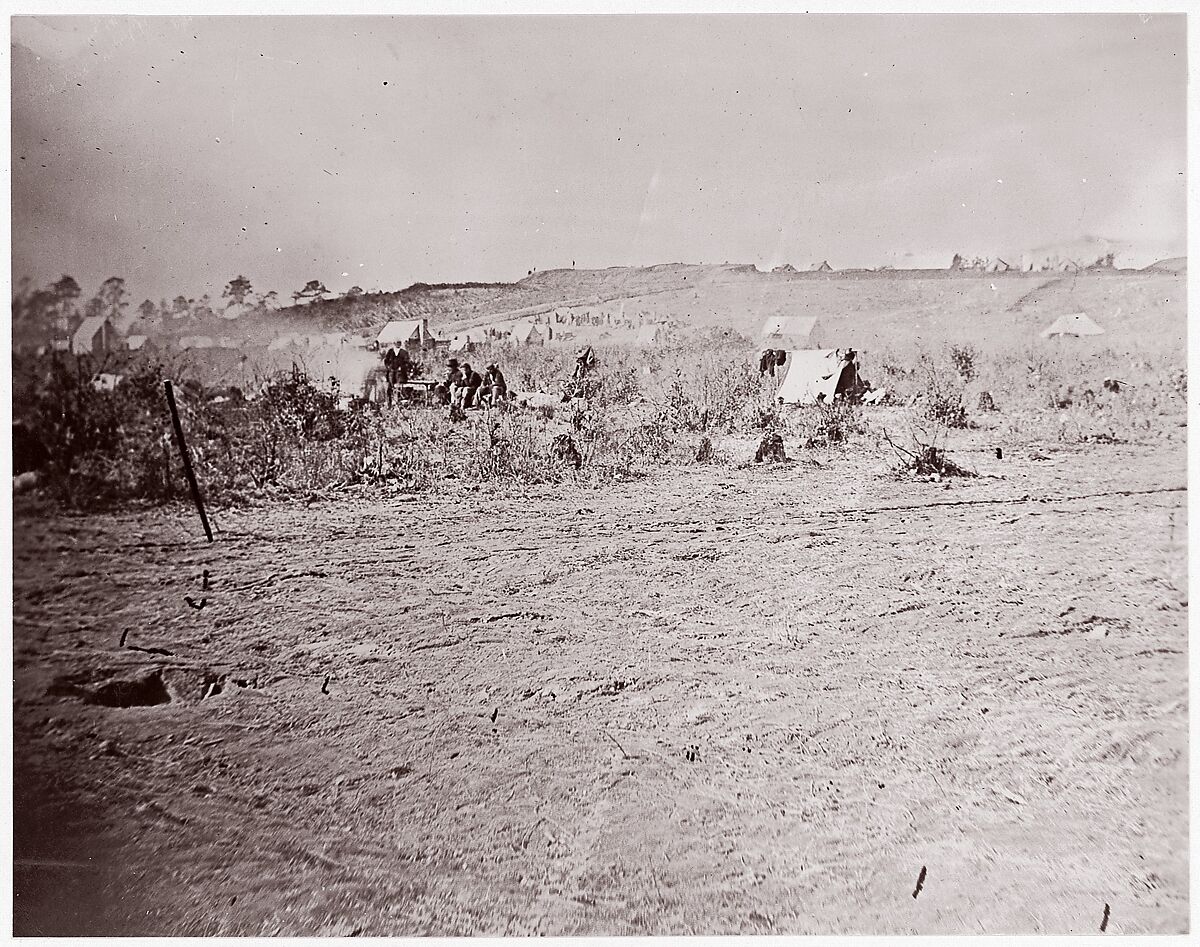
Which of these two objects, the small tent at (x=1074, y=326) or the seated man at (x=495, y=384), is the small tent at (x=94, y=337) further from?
the small tent at (x=1074, y=326)

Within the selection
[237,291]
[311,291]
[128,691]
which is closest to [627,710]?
[128,691]

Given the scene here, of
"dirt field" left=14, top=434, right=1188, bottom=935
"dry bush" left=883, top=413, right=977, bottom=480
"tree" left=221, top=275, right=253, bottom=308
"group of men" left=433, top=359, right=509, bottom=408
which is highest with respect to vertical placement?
"tree" left=221, top=275, right=253, bottom=308

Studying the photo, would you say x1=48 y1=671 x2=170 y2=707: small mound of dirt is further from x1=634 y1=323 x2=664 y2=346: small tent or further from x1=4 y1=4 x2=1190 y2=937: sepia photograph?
x1=634 y1=323 x2=664 y2=346: small tent

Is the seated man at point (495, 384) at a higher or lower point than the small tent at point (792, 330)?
lower

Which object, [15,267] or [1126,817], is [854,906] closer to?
[1126,817]

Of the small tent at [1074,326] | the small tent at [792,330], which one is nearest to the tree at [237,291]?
the small tent at [792,330]

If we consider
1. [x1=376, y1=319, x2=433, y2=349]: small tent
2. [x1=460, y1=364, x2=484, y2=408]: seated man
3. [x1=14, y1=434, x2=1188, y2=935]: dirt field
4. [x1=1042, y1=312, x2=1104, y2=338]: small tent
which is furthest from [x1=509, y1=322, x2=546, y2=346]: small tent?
[x1=1042, y1=312, x2=1104, y2=338]: small tent

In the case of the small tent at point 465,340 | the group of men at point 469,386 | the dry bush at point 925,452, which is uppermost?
the small tent at point 465,340
